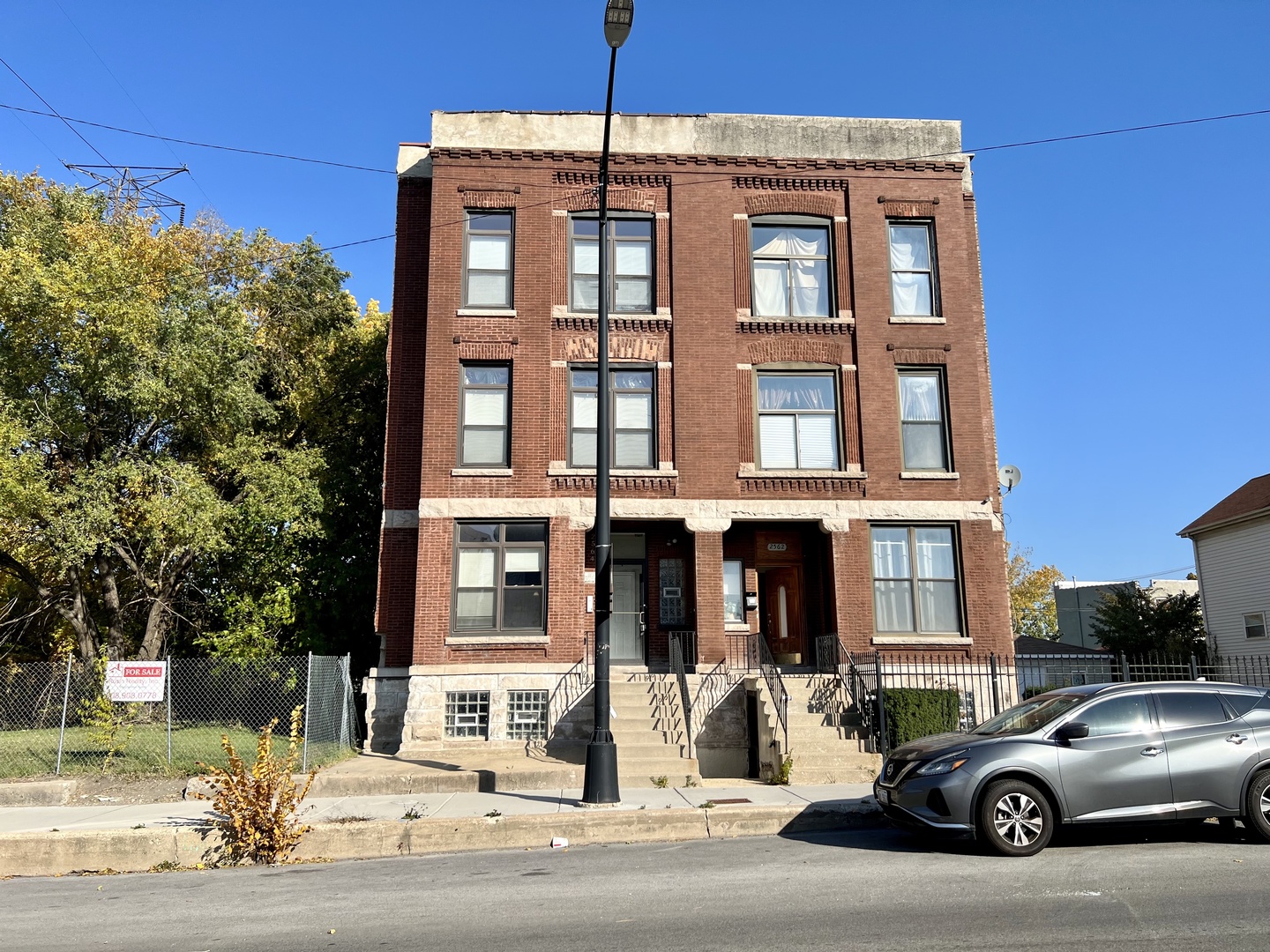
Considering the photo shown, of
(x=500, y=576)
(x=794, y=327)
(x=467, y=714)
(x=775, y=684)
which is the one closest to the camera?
(x=775, y=684)

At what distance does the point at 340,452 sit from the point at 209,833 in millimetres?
13969

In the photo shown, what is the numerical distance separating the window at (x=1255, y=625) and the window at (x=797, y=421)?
63.9 feet

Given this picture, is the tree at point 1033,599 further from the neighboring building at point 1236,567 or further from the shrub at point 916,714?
the shrub at point 916,714

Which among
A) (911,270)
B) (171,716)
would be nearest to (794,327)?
(911,270)

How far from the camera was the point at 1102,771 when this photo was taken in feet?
29.8

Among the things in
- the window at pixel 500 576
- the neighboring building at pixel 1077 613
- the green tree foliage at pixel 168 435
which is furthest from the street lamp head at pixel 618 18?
the neighboring building at pixel 1077 613

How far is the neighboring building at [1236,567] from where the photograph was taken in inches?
1174

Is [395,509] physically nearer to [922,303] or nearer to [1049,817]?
[922,303]

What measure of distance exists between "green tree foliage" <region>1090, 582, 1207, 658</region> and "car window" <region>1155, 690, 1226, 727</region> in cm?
2599

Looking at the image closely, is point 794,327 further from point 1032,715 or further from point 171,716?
point 171,716

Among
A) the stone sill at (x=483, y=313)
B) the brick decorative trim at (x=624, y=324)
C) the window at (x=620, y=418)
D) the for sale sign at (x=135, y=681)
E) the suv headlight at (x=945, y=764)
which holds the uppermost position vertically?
the stone sill at (x=483, y=313)

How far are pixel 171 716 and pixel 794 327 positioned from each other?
1476cm

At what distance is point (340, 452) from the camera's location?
2308 cm

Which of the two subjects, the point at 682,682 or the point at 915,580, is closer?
the point at 682,682
